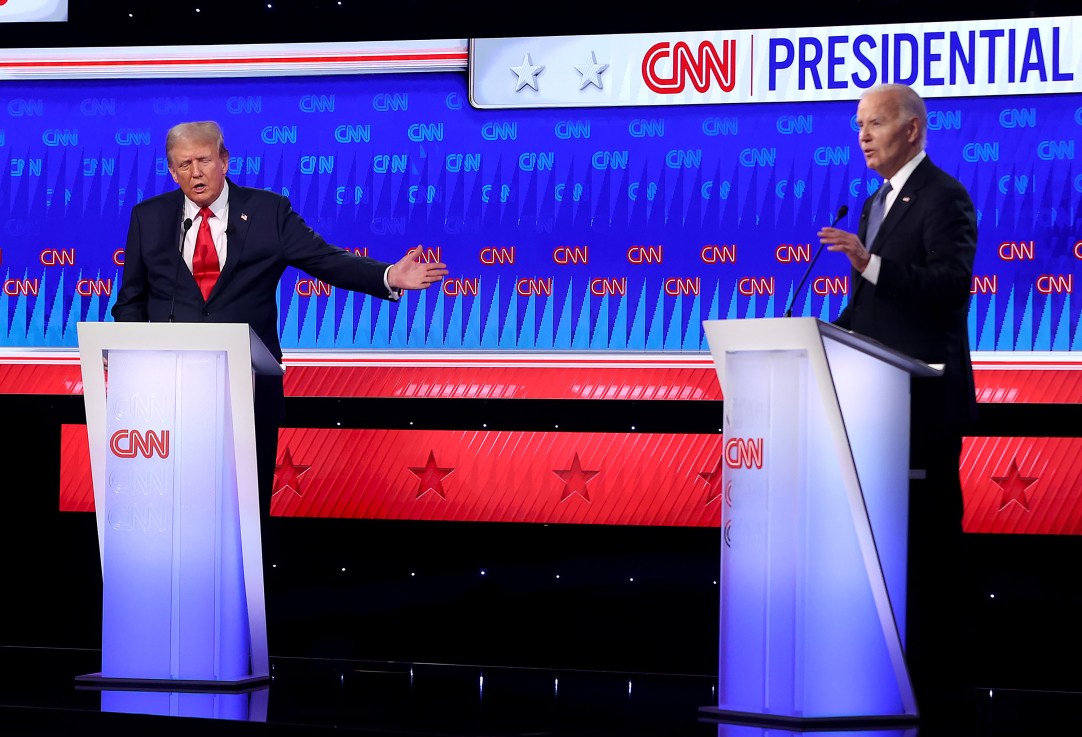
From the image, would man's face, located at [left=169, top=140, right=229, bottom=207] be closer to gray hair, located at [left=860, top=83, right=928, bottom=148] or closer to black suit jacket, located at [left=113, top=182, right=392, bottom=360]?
black suit jacket, located at [left=113, top=182, right=392, bottom=360]

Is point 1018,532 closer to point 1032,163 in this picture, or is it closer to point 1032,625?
point 1032,625

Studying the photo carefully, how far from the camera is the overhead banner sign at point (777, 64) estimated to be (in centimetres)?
462

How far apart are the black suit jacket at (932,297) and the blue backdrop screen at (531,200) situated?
47.3 inches

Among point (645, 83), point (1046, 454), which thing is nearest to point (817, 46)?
point (645, 83)

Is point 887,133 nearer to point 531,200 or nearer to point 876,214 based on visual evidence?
point 876,214

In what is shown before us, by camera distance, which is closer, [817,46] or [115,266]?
[817,46]

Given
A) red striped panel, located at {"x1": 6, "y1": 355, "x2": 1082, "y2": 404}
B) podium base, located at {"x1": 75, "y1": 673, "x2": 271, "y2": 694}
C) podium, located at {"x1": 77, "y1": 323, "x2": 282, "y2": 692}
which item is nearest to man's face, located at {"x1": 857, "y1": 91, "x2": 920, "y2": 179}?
red striped panel, located at {"x1": 6, "y1": 355, "x2": 1082, "y2": 404}

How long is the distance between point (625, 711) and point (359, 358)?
1882 millimetres

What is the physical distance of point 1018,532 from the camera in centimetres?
463

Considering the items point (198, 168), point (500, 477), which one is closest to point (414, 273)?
point (198, 168)

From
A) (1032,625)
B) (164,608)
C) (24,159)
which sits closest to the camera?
(164,608)

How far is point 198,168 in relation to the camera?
3.96 metres

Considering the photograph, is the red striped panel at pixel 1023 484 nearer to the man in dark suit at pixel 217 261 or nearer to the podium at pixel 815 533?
the podium at pixel 815 533

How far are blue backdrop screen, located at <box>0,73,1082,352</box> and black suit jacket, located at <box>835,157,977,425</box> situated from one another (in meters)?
1.20
